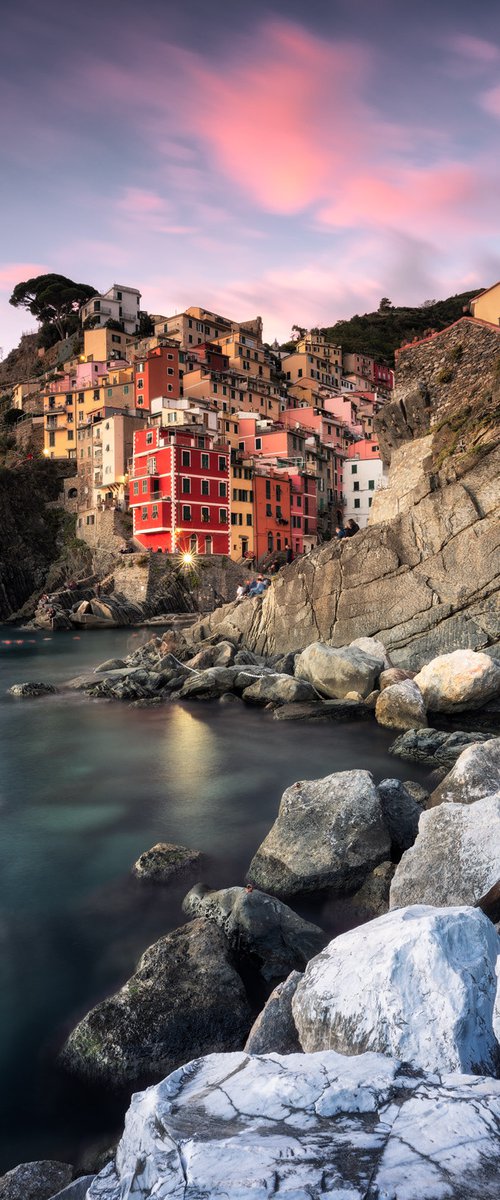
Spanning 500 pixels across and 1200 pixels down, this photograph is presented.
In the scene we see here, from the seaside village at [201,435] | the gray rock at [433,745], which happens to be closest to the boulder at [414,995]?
the gray rock at [433,745]

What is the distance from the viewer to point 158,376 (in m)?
72.5

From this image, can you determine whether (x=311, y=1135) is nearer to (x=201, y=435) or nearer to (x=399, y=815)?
(x=399, y=815)

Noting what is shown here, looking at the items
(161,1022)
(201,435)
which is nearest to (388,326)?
(201,435)

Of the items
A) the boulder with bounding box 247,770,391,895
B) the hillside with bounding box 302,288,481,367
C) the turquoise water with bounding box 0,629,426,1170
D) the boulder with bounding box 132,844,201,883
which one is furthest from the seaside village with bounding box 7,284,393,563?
the boulder with bounding box 247,770,391,895

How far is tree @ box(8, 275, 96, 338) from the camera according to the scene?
10762cm

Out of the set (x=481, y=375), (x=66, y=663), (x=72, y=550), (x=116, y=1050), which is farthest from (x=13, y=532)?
(x=116, y=1050)

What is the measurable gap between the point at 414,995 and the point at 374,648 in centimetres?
1475

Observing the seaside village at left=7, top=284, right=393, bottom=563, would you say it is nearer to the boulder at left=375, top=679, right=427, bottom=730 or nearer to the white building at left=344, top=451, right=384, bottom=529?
the white building at left=344, top=451, right=384, bottom=529

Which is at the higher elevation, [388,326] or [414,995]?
[388,326]

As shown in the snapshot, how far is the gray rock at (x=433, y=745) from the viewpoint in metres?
12.2

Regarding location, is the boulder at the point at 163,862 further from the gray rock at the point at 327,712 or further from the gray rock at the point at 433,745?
the gray rock at the point at 327,712

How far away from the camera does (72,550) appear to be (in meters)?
65.4

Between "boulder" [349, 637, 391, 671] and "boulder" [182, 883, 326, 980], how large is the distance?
38.3 ft

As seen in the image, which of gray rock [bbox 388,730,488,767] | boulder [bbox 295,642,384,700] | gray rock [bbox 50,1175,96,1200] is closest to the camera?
gray rock [bbox 50,1175,96,1200]
